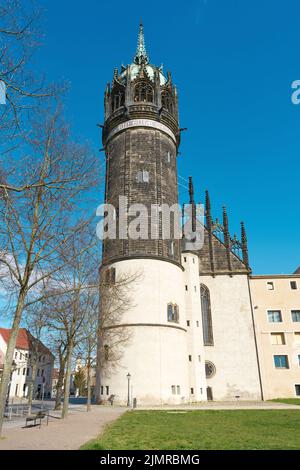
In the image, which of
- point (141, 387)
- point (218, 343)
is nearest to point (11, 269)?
point (141, 387)

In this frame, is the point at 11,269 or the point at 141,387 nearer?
the point at 11,269

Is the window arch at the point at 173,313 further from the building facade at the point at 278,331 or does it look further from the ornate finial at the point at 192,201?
the ornate finial at the point at 192,201

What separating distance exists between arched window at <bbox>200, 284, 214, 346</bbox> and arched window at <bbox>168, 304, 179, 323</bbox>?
686 cm

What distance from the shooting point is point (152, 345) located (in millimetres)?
29594

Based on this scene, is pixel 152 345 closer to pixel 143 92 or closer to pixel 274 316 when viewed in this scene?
pixel 274 316

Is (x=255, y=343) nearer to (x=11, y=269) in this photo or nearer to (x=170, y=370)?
(x=170, y=370)

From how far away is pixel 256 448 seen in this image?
9281 mm

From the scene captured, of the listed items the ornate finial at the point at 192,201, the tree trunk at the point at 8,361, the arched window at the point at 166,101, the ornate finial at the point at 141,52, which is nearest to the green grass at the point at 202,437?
the tree trunk at the point at 8,361

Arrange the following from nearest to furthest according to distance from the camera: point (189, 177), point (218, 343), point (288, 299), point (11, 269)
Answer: point (11, 269) → point (218, 343) → point (288, 299) → point (189, 177)

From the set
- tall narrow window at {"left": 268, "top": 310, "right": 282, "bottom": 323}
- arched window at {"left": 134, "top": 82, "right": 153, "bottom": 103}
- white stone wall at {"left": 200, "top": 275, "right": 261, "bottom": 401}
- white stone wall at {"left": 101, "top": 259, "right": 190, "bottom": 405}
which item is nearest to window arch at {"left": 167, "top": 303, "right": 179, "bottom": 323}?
white stone wall at {"left": 101, "top": 259, "right": 190, "bottom": 405}

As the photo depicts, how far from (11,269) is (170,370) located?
21.0 m

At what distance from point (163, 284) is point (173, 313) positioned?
109 inches

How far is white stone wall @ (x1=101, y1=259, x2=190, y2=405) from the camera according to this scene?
28.8 meters

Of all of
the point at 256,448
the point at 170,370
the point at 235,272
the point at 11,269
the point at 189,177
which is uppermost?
the point at 189,177
